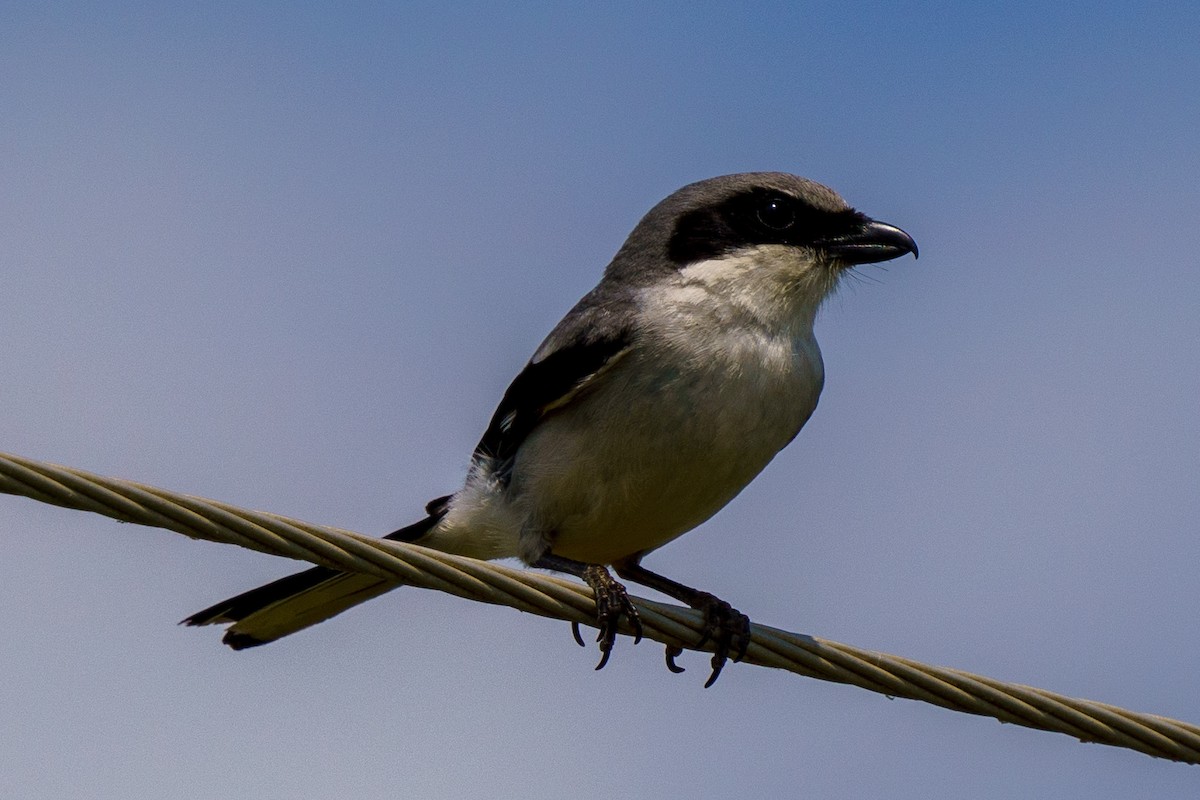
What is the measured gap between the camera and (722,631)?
557 centimetres

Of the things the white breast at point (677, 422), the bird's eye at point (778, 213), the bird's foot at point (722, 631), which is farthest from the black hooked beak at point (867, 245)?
the bird's foot at point (722, 631)

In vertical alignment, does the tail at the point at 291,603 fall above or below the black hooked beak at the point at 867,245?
below

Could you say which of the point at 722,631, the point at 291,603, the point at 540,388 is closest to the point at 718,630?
the point at 722,631

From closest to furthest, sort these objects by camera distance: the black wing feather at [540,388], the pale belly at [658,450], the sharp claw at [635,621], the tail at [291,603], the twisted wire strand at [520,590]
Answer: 1. the twisted wire strand at [520,590]
2. the sharp claw at [635,621]
3. the pale belly at [658,450]
4. the black wing feather at [540,388]
5. the tail at [291,603]

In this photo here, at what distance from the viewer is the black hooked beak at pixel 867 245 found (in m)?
6.70

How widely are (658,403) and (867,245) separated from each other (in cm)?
144

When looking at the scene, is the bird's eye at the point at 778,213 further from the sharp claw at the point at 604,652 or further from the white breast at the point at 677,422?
the sharp claw at the point at 604,652

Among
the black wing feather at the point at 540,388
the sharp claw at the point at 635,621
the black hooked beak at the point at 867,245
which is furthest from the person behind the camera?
the black hooked beak at the point at 867,245

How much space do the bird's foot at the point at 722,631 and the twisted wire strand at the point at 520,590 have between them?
67 centimetres

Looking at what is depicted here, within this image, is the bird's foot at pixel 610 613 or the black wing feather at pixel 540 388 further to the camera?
the black wing feather at pixel 540 388

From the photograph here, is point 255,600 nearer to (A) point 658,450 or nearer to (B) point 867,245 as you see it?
(A) point 658,450

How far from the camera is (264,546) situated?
371cm

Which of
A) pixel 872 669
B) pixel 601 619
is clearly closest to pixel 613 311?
pixel 601 619

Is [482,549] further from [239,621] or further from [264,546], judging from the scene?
[264,546]
